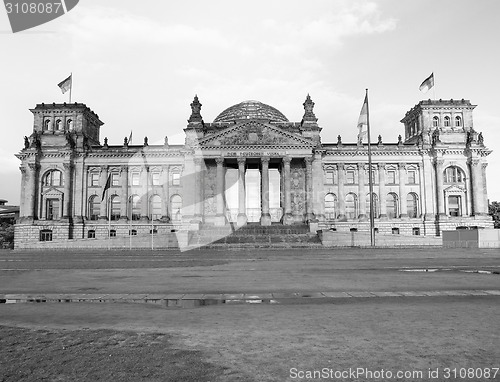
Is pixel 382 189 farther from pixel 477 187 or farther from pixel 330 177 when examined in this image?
pixel 477 187

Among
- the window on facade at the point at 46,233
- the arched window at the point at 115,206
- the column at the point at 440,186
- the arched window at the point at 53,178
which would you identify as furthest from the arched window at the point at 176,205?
the column at the point at 440,186

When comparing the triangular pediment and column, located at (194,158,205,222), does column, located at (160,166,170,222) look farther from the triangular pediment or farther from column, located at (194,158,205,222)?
the triangular pediment

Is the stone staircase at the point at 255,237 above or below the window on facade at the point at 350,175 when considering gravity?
below

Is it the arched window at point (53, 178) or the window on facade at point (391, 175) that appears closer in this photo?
the arched window at point (53, 178)

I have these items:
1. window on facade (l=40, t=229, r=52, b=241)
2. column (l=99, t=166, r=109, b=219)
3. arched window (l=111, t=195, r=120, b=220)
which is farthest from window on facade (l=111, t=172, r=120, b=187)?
window on facade (l=40, t=229, r=52, b=241)

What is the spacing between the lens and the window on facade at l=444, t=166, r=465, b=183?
7169cm

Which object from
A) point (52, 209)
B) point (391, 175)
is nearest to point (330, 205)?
point (391, 175)

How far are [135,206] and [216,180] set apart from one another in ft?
50.4

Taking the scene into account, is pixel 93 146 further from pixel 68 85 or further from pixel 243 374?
pixel 243 374

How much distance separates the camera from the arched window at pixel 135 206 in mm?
72481

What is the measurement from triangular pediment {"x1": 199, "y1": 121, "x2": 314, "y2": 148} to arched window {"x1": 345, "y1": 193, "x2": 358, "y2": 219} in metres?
13.2

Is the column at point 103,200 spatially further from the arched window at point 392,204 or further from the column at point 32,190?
the arched window at point 392,204

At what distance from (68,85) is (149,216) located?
80.0 feet

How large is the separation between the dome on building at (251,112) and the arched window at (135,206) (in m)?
21.3
